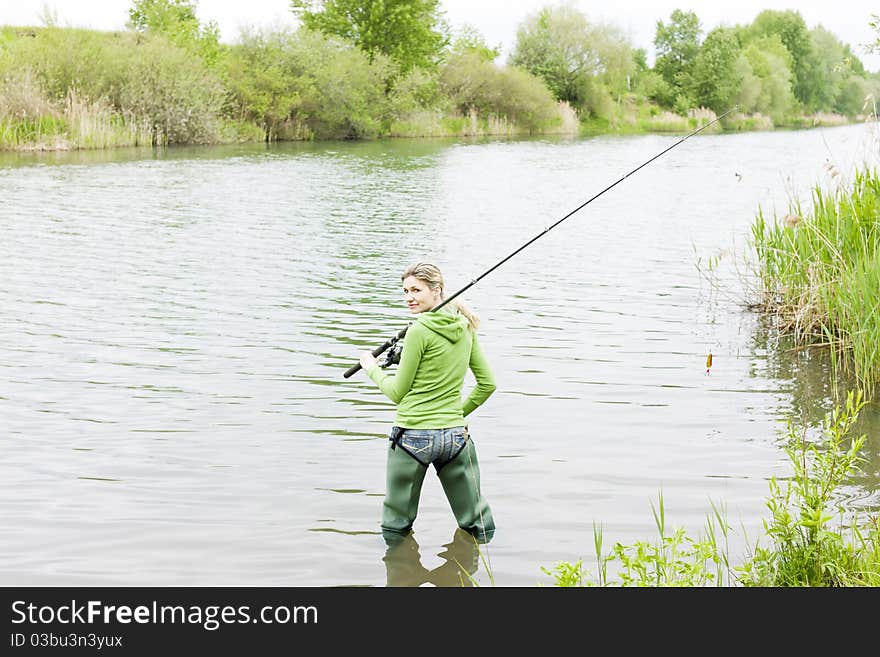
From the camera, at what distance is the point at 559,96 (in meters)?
68.5

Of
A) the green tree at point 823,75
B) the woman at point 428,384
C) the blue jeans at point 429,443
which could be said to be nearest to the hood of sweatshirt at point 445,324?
the woman at point 428,384

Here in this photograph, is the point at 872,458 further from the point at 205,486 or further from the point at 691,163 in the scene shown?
the point at 691,163

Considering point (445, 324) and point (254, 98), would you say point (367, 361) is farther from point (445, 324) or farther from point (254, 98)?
point (254, 98)

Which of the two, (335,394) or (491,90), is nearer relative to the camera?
(335,394)

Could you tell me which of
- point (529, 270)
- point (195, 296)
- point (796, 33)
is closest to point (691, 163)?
point (529, 270)

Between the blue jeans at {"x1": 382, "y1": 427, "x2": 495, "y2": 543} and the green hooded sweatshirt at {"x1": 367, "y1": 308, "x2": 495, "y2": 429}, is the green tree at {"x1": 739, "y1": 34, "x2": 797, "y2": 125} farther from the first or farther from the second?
the green hooded sweatshirt at {"x1": 367, "y1": 308, "x2": 495, "y2": 429}

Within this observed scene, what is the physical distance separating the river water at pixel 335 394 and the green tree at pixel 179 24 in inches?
1130

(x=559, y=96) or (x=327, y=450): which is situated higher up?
(x=559, y=96)

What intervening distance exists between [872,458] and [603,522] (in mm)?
2083

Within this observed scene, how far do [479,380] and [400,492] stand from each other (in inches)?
25.4

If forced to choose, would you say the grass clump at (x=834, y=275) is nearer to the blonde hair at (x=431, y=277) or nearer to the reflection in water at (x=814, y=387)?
the reflection in water at (x=814, y=387)

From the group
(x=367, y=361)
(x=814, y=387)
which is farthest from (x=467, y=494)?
(x=814, y=387)

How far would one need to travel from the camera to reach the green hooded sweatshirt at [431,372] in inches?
198

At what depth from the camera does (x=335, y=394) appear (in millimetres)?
8359
